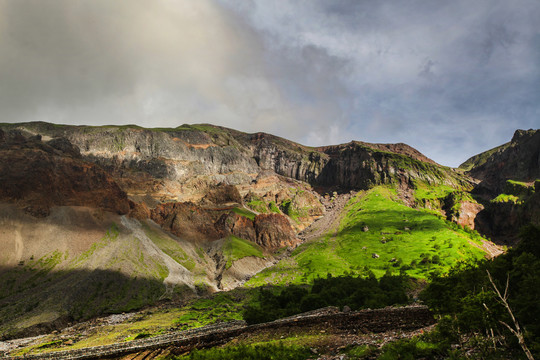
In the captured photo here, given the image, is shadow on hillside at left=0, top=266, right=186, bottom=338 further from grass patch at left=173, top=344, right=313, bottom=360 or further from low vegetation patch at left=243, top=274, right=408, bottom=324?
grass patch at left=173, top=344, right=313, bottom=360

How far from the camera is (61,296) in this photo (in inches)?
5017

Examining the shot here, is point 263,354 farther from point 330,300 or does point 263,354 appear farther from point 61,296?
point 61,296

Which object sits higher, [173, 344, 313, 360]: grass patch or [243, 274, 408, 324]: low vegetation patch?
[173, 344, 313, 360]: grass patch

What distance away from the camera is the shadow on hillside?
110588 mm

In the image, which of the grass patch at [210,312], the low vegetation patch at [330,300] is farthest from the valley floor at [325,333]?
the grass patch at [210,312]

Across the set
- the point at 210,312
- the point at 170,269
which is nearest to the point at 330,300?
the point at 210,312

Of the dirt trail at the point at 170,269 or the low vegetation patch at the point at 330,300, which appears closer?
the low vegetation patch at the point at 330,300

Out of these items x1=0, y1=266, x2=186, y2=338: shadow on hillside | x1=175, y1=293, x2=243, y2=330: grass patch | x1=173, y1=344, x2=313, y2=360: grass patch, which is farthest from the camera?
x1=0, y1=266, x2=186, y2=338: shadow on hillside

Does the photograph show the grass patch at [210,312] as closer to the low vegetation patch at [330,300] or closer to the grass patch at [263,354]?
the low vegetation patch at [330,300]

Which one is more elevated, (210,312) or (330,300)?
(330,300)

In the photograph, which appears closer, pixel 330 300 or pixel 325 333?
pixel 325 333

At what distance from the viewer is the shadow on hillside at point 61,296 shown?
4354 inches

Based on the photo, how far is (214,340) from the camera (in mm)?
52656

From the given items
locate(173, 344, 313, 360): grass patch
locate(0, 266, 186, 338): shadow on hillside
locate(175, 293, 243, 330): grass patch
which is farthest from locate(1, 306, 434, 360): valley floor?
locate(0, 266, 186, 338): shadow on hillside
